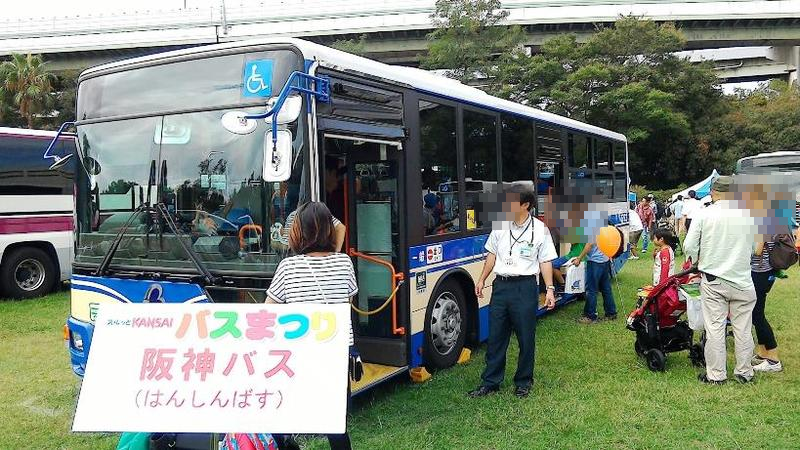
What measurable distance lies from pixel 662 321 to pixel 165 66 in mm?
5004

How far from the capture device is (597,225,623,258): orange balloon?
788 centimetres

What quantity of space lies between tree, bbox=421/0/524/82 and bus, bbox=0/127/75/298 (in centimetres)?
2250

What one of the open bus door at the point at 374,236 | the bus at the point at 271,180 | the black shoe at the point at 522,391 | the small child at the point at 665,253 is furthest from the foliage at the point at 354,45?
the black shoe at the point at 522,391

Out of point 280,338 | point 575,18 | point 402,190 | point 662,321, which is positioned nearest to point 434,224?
point 402,190

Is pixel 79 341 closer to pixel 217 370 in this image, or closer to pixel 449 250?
pixel 217 370

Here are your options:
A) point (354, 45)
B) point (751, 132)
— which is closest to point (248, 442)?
point (354, 45)

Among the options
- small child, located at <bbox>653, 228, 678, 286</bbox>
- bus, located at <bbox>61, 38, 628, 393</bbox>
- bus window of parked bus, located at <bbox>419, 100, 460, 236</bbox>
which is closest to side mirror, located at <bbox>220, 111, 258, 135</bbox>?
bus, located at <bbox>61, 38, 628, 393</bbox>

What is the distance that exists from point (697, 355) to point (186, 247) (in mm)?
4842

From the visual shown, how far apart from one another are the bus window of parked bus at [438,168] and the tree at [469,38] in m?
25.9

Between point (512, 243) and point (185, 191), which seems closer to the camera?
point (185, 191)

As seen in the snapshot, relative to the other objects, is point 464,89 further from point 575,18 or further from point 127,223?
point 575,18

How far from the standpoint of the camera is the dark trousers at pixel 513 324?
531cm

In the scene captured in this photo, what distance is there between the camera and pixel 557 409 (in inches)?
200

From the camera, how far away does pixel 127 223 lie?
15.8ft
